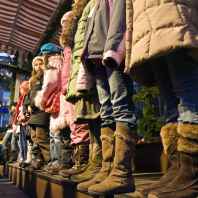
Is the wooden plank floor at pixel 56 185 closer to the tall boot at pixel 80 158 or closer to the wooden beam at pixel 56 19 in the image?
the tall boot at pixel 80 158

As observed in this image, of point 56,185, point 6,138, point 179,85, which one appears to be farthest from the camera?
point 6,138

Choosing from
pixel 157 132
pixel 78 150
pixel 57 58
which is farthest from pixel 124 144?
pixel 157 132

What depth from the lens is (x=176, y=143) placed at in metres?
1.30

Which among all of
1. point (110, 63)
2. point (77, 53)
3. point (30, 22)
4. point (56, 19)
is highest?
point (30, 22)

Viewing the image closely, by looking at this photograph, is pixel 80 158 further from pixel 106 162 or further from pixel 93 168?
pixel 106 162

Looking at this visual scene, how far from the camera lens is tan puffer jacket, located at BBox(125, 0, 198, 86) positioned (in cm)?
121

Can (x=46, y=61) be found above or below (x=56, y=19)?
A: below

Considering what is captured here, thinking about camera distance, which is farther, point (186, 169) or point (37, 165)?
point (37, 165)

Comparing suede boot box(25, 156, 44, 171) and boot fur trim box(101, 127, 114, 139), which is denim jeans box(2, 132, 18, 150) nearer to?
suede boot box(25, 156, 44, 171)

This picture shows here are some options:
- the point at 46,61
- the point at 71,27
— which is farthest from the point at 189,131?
the point at 46,61

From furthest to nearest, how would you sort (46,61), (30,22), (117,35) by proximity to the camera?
(30,22)
(46,61)
(117,35)

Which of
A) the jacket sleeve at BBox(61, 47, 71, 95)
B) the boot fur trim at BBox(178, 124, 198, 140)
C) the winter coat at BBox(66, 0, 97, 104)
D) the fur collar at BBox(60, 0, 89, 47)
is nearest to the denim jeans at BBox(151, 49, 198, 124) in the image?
the boot fur trim at BBox(178, 124, 198, 140)

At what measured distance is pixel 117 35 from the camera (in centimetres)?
161

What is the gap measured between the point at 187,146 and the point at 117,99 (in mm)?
608
